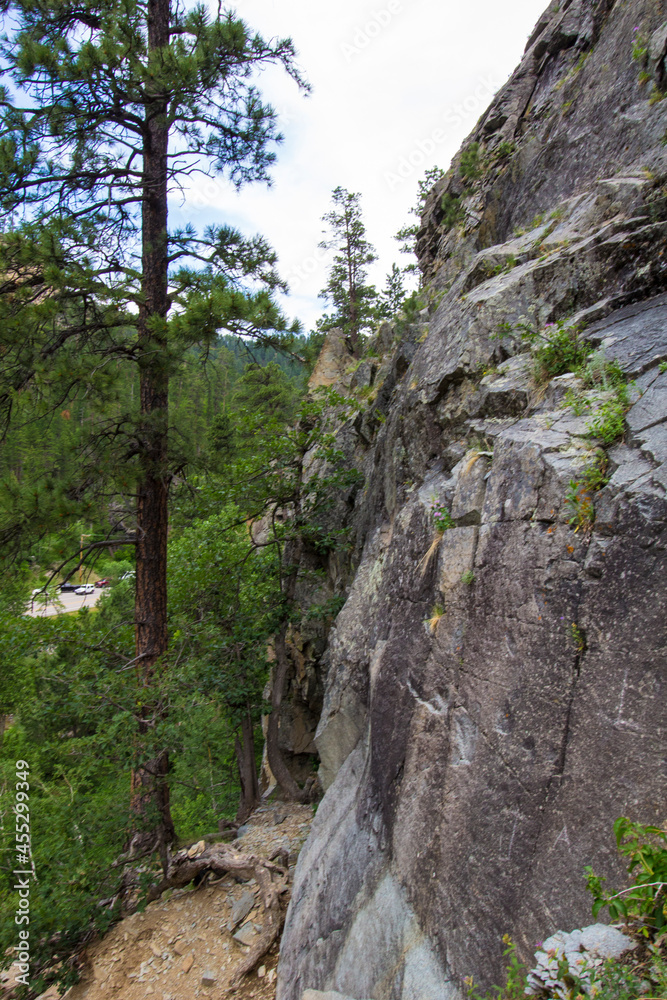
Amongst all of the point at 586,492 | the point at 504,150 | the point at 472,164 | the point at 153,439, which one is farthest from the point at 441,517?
the point at 472,164

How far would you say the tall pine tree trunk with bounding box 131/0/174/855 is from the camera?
741 cm

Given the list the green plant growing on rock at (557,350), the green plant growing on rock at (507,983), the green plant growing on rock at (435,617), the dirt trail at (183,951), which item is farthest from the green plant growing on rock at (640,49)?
the dirt trail at (183,951)

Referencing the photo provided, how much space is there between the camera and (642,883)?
97.7 inches

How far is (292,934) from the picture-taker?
562cm

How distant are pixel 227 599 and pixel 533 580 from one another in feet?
26.0

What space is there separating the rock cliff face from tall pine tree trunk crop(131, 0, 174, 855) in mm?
2595

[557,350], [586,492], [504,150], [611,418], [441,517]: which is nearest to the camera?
[586,492]

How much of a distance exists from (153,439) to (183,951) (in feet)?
22.1

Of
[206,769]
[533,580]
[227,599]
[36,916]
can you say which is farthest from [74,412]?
[206,769]

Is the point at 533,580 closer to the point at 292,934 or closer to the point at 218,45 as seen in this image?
the point at 292,934

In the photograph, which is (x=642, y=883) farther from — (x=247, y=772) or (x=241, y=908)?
(x=247, y=772)

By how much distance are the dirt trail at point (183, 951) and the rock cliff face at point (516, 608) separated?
1053 mm

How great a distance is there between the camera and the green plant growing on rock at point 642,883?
7.70 ft

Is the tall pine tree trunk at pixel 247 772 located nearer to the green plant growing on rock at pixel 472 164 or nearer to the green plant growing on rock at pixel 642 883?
the green plant growing on rock at pixel 642 883
